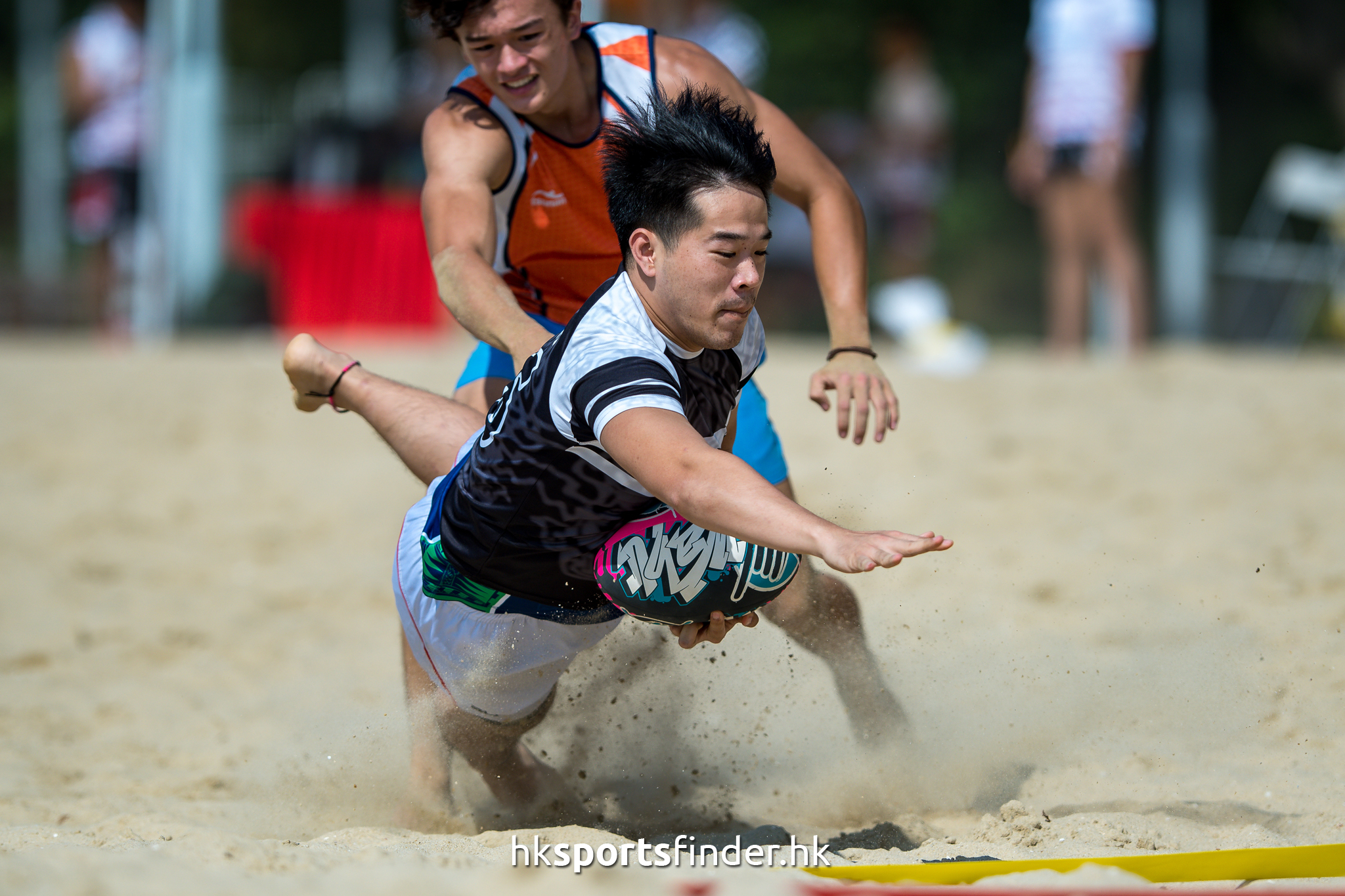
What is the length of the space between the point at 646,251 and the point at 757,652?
1158 mm

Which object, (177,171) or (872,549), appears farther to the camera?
(177,171)

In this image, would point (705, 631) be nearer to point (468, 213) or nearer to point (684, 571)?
point (684, 571)

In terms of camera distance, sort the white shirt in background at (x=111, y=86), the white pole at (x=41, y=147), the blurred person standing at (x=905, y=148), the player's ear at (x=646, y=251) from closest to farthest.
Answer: the player's ear at (x=646, y=251) → the white shirt in background at (x=111, y=86) → the blurred person standing at (x=905, y=148) → the white pole at (x=41, y=147)

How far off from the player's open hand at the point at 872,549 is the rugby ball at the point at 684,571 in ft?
1.28

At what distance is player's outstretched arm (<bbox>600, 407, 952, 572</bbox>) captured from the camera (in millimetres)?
1890

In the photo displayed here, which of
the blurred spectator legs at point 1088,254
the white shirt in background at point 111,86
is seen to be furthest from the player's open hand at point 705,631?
the white shirt in background at point 111,86

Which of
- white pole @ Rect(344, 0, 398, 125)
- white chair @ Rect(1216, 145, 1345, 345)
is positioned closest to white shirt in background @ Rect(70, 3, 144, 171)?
white pole @ Rect(344, 0, 398, 125)

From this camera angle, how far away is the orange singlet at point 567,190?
9.45 feet

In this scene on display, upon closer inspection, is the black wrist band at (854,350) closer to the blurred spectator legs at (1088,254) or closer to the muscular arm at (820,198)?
the muscular arm at (820,198)

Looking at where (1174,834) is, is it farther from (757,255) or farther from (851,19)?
(851,19)

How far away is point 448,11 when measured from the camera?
2.73 m

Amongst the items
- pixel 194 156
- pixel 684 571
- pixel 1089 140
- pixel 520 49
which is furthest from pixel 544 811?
pixel 194 156

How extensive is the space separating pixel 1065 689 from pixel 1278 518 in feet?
6.87

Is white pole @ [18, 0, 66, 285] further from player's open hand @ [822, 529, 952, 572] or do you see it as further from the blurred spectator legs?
player's open hand @ [822, 529, 952, 572]
